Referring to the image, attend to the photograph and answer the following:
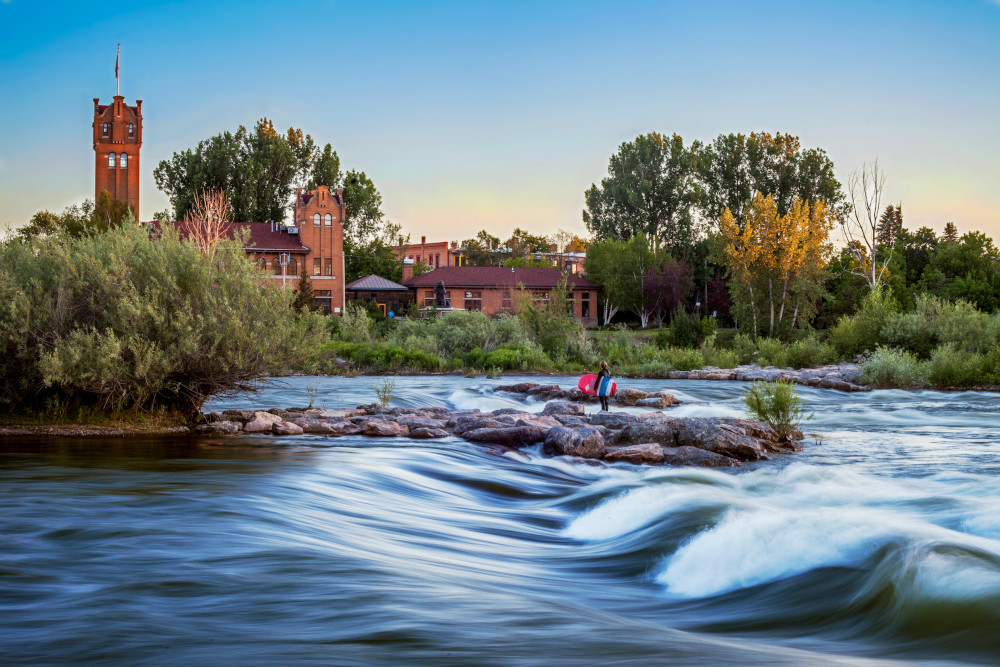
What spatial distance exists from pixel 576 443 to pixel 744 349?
27.2 meters

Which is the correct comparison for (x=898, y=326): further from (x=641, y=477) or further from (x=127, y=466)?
(x=127, y=466)

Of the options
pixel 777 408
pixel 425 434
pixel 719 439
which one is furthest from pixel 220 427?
pixel 777 408

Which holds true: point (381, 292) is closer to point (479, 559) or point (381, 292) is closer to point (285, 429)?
point (285, 429)

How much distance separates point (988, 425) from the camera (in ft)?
62.8

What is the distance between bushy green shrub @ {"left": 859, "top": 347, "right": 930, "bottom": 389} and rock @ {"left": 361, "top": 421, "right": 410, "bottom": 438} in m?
19.2

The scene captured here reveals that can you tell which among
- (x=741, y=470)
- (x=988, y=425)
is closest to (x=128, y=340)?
(x=741, y=470)

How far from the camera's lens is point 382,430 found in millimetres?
16516

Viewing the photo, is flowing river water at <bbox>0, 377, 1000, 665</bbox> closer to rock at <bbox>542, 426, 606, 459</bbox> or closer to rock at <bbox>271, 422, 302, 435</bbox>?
rock at <bbox>542, 426, 606, 459</bbox>

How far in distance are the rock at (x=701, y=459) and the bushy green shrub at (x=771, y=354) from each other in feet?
79.0

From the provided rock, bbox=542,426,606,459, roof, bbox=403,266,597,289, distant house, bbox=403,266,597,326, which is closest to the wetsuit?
rock, bbox=542,426,606,459

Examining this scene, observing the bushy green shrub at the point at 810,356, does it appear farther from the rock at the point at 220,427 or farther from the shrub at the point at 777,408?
the rock at the point at 220,427

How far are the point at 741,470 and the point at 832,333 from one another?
29085 mm

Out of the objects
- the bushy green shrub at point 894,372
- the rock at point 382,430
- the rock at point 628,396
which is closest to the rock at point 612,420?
the rock at point 382,430

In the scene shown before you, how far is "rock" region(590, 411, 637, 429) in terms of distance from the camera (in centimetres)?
1653
